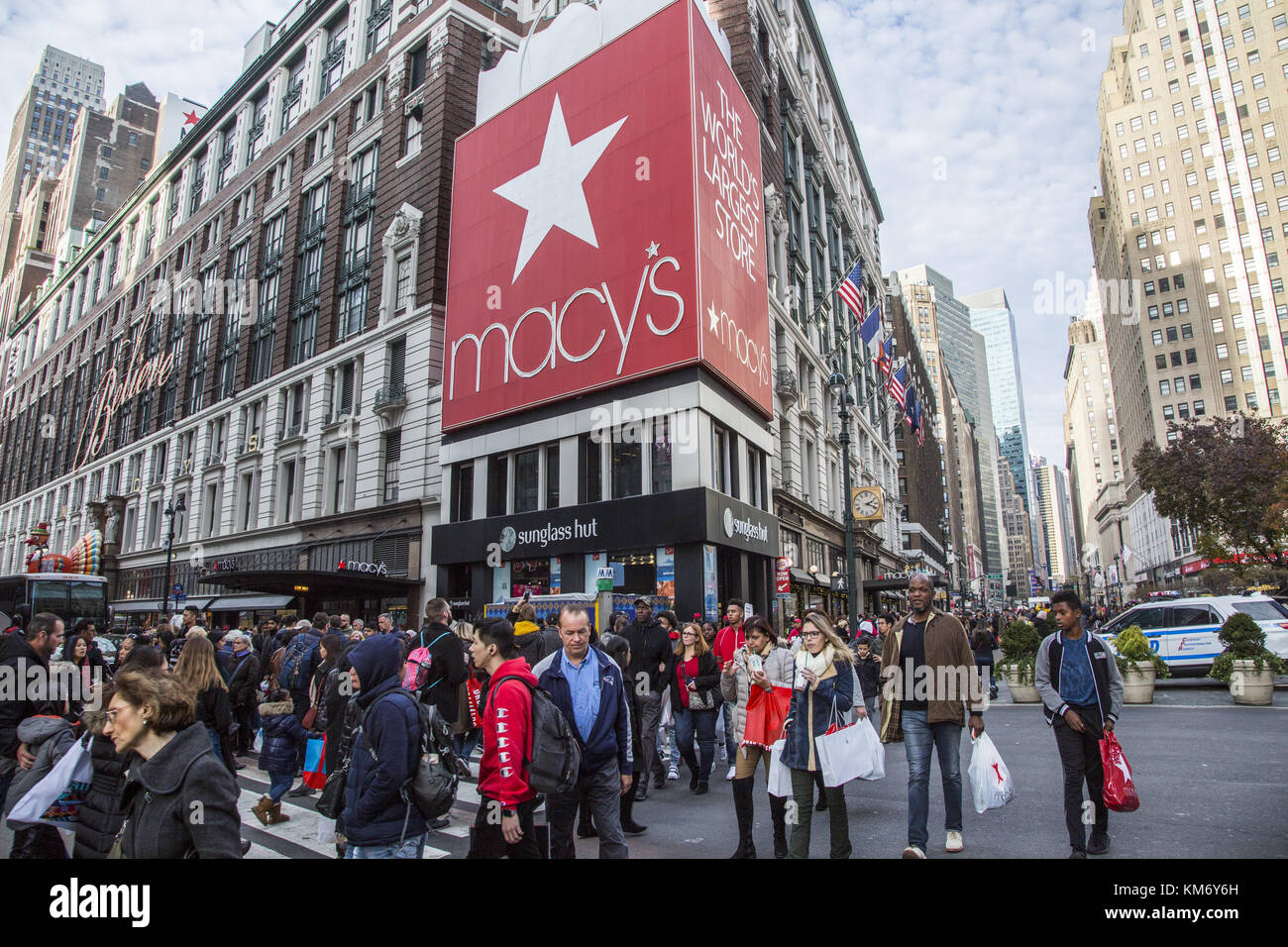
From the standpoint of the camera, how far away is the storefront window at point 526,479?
87.3 ft

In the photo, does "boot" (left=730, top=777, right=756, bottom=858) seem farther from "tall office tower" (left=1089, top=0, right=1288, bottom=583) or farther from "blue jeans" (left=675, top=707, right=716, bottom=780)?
"tall office tower" (left=1089, top=0, right=1288, bottom=583)

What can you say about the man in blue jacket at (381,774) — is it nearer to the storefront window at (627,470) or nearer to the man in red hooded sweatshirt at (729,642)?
the man in red hooded sweatshirt at (729,642)

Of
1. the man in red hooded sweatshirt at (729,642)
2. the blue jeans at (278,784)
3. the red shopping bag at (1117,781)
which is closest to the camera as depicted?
the red shopping bag at (1117,781)

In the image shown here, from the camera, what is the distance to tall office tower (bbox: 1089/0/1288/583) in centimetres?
7950

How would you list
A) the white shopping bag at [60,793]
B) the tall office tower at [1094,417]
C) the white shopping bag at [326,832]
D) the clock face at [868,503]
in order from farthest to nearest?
the tall office tower at [1094,417], the clock face at [868,503], the white shopping bag at [326,832], the white shopping bag at [60,793]

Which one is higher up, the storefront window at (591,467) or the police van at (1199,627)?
the storefront window at (591,467)

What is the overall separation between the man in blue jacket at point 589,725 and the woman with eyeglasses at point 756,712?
1.20 meters

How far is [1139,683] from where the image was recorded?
14523 millimetres

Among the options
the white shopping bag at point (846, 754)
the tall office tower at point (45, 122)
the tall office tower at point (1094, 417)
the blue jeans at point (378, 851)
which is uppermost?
the tall office tower at point (45, 122)

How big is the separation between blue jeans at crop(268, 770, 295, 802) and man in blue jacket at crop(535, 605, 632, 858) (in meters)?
4.36

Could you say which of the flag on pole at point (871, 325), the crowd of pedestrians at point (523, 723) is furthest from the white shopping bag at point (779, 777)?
the flag on pole at point (871, 325)

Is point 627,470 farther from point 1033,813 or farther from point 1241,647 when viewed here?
point 1033,813

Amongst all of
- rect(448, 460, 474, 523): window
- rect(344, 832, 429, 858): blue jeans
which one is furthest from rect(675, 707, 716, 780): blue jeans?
rect(448, 460, 474, 523): window
